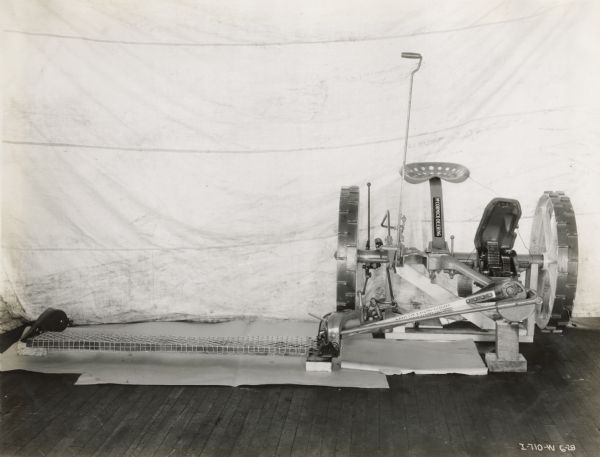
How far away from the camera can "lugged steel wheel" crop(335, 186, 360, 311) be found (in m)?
4.43

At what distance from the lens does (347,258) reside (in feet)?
14.5

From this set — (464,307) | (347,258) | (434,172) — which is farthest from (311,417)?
(434,172)

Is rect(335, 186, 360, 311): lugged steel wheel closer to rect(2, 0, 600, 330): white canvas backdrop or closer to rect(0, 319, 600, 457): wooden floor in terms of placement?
rect(0, 319, 600, 457): wooden floor

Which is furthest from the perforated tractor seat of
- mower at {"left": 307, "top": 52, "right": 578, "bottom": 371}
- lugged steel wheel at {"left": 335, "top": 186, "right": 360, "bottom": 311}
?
lugged steel wheel at {"left": 335, "top": 186, "right": 360, "bottom": 311}

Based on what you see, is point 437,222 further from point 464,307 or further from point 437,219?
point 464,307

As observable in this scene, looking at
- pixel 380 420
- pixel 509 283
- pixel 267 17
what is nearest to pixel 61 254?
pixel 267 17

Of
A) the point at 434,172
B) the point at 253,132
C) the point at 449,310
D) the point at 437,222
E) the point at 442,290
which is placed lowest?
the point at 449,310

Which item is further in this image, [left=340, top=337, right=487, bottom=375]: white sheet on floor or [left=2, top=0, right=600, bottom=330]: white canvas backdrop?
[left=2, top=0, right=600, bottom=330]: white canvas backdrop

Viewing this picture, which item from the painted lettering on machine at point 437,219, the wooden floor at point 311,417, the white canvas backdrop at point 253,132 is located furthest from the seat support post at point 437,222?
the wooden floor at point 311,417

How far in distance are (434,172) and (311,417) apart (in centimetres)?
177

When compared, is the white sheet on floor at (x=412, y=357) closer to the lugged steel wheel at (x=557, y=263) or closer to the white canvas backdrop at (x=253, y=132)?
the lugged steel wheel at (x=557, y=263)

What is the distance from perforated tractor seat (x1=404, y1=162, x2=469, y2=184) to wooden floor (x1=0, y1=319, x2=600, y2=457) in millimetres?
1240

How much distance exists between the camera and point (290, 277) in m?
5.36

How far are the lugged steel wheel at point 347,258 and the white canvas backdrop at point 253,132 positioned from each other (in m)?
0.72
